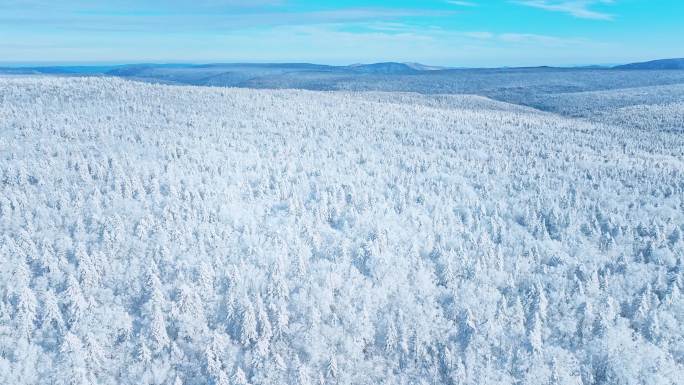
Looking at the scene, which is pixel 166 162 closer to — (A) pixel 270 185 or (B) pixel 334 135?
(A) pixel 270 185

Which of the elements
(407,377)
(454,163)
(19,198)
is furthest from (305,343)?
(454,163)

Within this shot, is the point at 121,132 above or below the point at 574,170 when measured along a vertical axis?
above

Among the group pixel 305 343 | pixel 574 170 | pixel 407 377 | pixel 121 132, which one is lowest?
pixel 407 377

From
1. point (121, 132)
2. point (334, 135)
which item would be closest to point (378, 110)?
point (334, 135)

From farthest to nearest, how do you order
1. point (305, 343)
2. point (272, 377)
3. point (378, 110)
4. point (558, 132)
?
point (378, 110)
point (558, 132)
point (305, 343)
point (272, 377)

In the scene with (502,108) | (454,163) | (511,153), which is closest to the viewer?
(454,163)

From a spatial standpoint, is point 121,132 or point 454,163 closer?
point 121,132
